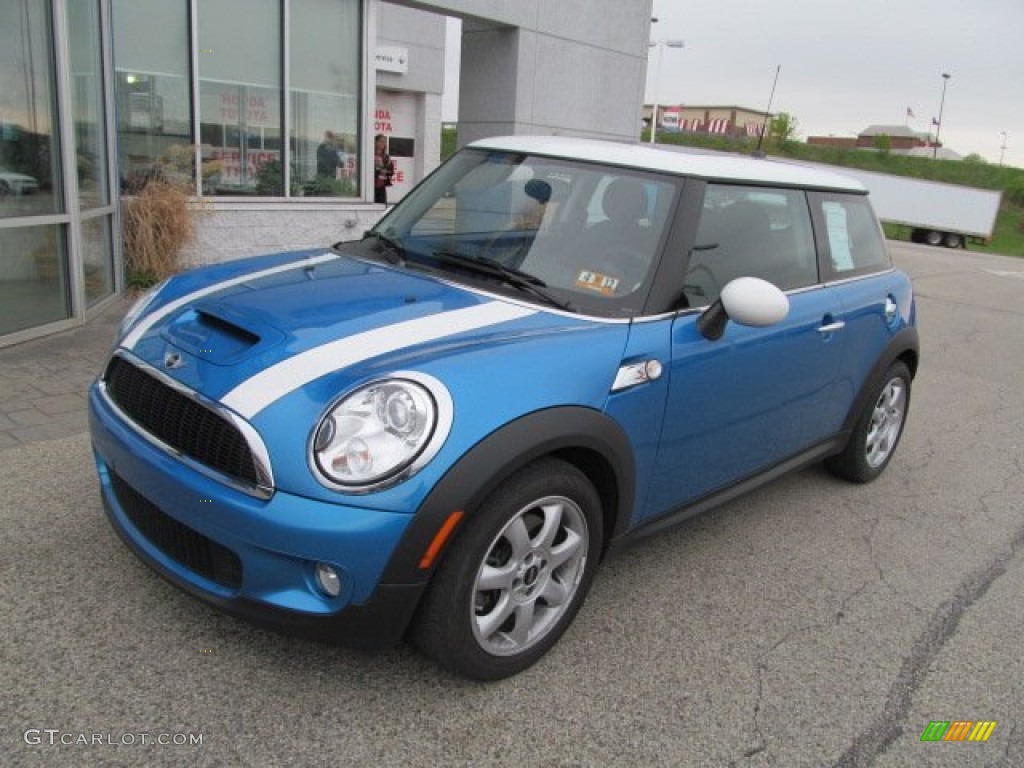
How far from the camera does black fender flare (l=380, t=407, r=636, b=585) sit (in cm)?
224

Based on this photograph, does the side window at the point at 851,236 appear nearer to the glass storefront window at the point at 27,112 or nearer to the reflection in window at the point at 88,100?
the glass storefront window at the point at 27,112

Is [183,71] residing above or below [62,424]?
above

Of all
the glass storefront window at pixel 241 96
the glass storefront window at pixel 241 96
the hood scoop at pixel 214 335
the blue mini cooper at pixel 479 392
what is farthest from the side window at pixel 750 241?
the glass storefront window at pixel 241 96

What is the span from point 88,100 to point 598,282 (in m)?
5.39

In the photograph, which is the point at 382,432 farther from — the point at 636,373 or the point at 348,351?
the point at 636,373

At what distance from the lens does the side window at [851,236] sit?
4.03 m

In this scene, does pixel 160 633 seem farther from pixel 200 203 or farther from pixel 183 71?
pixel 183 71

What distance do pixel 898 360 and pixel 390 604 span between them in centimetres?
343

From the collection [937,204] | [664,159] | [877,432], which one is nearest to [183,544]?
[664,159]

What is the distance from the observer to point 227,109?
856 centimetres

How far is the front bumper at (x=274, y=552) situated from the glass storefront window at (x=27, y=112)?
13.4ft

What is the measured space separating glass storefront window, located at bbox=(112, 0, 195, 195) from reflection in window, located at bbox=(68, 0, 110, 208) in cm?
74

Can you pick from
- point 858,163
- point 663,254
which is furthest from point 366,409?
point 858,163

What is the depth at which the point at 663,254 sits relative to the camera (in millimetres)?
3078
